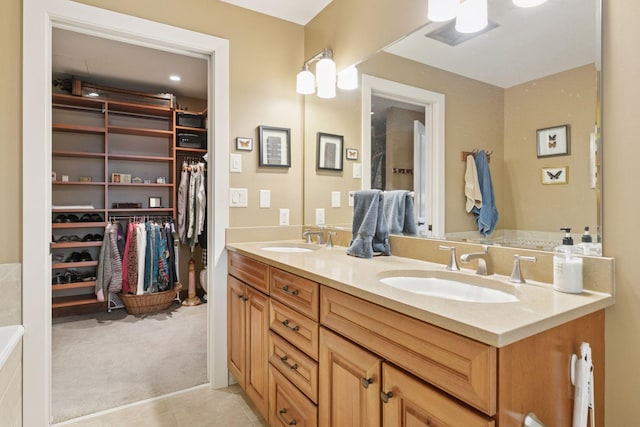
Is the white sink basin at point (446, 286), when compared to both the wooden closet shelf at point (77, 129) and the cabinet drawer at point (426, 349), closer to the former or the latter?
the cabinet drawer at point (426, 349)

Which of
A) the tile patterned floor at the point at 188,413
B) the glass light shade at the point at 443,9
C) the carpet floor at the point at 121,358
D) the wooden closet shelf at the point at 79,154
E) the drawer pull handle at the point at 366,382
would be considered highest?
the glass light shade at the point at 443,9

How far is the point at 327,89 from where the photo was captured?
2215 mm

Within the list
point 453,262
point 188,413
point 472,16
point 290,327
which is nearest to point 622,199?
point 453,262

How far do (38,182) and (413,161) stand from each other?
1.89 m

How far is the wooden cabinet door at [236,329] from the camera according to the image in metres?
1.92

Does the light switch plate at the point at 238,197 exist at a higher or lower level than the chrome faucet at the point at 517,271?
higher

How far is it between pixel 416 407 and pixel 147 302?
3.43 meters

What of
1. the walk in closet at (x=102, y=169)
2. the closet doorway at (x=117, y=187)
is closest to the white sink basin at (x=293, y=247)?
the closet doorway at (x=117, y=187)

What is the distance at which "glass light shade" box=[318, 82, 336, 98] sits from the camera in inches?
86.7

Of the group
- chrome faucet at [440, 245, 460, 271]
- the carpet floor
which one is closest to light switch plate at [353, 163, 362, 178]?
chrome faucet at [440, 245, 460, 271]

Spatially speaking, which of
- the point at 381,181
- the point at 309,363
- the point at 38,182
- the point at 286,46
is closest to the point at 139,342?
the point at 38,182

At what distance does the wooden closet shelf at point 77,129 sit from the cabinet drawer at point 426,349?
3.61m

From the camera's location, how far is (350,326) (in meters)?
1.11

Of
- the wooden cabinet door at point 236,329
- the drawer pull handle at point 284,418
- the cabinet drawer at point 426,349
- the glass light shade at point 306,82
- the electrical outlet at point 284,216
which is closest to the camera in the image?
the cabinet drawer at point 426,349
